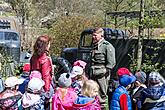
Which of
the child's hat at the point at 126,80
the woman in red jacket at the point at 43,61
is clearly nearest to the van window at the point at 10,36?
the woman in red jacket at the point at 43,61

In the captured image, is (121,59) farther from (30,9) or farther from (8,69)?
(30,9)

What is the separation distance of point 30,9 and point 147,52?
1737 cm

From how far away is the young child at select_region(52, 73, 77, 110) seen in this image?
6113 millimetres

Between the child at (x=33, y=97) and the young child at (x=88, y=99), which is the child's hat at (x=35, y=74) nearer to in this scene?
the child at (x=33, y=97)

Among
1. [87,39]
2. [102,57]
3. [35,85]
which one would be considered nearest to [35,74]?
[35,85]

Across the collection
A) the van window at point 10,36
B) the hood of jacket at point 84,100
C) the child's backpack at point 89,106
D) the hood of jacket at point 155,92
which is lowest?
the child's backpack at point 89,106

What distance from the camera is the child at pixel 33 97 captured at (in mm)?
5875

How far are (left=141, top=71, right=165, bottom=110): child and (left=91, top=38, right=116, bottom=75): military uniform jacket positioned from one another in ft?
5.61

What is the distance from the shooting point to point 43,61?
22.2 ft

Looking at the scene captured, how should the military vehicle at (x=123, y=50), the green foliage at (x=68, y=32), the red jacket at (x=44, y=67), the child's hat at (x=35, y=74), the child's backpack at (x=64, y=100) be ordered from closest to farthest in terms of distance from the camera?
the child's backpack at (x=64, y=100) < the child's hat at (x=35, y=74) < the red jacket at (x=44, y=67) < the military vehicle at (x=123, y=50) < the green foliage at (x=68, y=32)

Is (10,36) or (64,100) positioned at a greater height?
(10,36)

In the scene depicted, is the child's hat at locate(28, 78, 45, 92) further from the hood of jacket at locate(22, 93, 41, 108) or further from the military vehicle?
the military vehicle

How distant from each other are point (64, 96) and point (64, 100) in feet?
0.19

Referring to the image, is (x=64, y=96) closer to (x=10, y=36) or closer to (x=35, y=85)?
(x=35, y=85)
